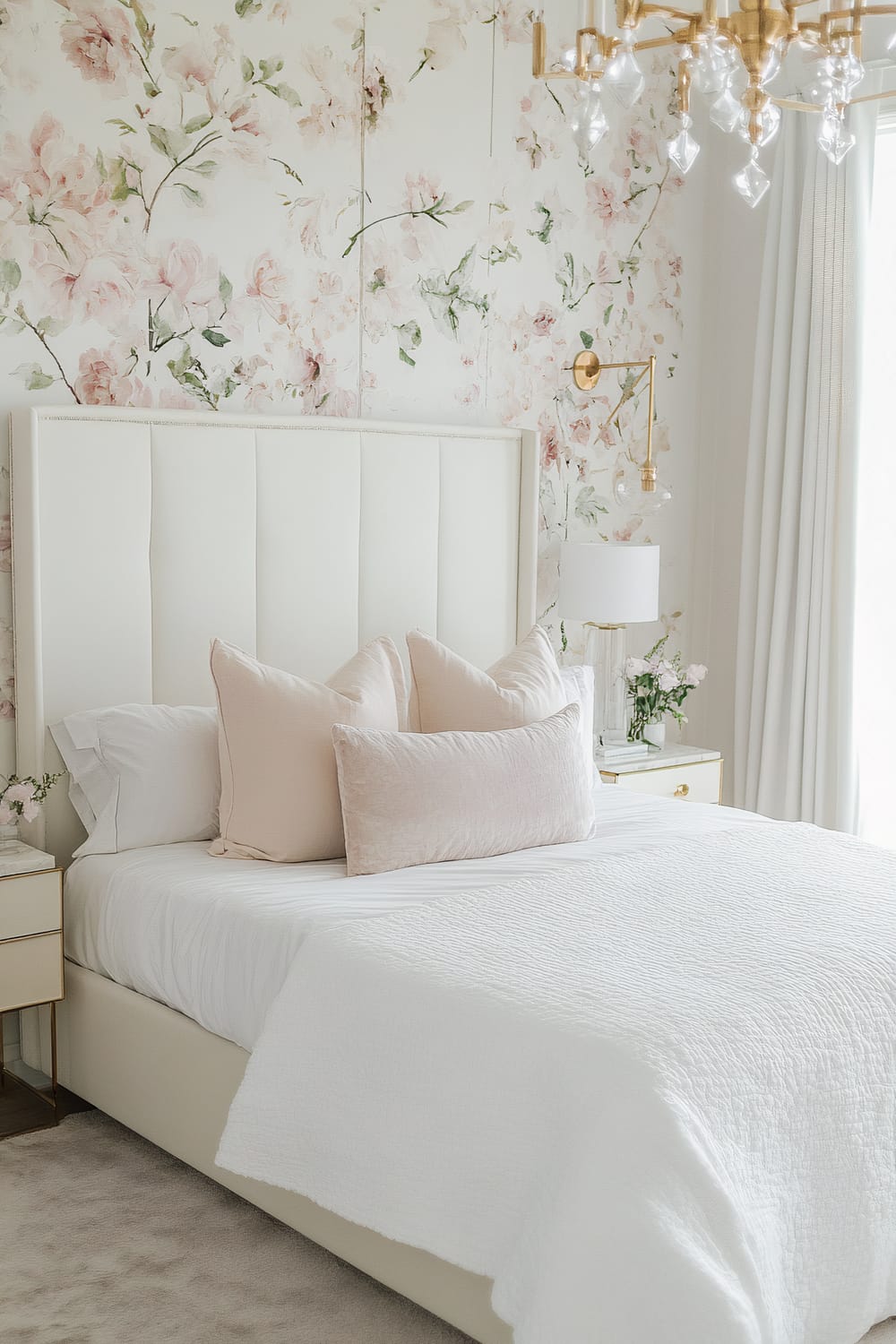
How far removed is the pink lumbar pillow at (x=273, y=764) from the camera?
9.21 feet

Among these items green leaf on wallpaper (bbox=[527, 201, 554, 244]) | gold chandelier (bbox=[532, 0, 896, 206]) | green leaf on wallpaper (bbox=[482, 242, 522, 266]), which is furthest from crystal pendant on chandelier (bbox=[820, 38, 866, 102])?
green leaf on wallpaper (bbox=[527, 201, 554, 244])

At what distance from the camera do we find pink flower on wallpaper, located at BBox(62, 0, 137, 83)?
9.78 ft

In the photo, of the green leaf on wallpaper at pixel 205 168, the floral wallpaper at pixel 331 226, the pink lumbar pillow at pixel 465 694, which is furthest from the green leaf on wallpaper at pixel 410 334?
the pink lumbar pillow at pixel 465 694

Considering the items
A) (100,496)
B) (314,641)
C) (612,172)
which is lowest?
(314,641)

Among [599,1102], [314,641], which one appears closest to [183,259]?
[314,641]

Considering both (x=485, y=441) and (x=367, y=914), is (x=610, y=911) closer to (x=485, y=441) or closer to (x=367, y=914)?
(x=367, y=914)

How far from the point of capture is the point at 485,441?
3840 mm

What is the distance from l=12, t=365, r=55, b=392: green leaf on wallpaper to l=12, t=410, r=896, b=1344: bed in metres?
0.12

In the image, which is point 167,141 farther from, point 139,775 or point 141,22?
point 139,775

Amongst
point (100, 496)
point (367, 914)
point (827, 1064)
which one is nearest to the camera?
point (827, 1064)

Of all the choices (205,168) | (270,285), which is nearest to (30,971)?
(270,285)

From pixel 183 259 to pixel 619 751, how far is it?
183cm

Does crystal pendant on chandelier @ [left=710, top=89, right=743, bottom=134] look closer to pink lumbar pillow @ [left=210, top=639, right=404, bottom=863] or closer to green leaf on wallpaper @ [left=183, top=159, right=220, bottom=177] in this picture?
pink lumbar pillow @ [left=210, top=639, right=404, bottom=863]

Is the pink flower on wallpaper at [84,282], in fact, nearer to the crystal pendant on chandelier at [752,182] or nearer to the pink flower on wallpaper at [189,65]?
the pink flower on wallpaper at [189,65]
